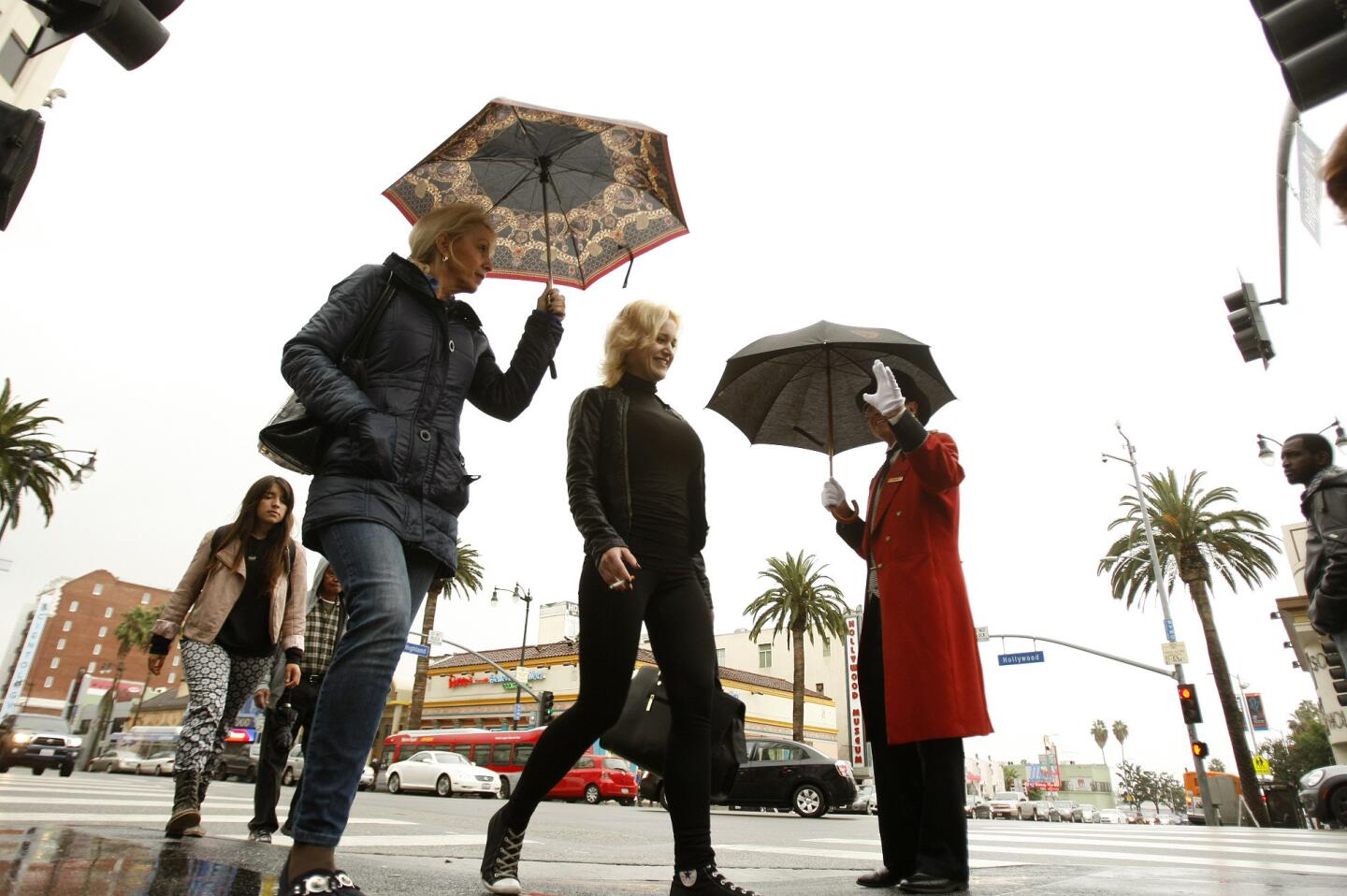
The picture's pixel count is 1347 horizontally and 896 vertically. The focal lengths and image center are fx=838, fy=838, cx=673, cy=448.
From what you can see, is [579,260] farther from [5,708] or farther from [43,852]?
[5,708]

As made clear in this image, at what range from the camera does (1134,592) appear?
3170 centimetres

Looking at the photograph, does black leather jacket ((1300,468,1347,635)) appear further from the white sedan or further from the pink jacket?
the white sedan

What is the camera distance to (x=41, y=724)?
2281 cm

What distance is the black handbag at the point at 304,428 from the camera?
244 cm

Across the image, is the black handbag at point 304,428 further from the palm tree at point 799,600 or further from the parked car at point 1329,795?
the palm tree at point 799,600

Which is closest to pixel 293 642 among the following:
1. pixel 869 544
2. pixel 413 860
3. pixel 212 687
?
pixel 212 687

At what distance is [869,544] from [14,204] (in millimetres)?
3824

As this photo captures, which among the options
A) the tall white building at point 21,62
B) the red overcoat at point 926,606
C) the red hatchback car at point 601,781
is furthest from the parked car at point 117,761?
the red overcoat at point 926,606

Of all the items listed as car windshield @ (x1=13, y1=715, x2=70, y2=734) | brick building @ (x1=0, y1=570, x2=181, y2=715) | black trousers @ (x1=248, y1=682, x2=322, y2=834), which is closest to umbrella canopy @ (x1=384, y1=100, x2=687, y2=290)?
black trousers @ (x1=248, y1=682, x2=322, y2=834)

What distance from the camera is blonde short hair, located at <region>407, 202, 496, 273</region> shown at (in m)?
2.93

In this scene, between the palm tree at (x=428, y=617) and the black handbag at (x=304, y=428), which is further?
the palm tree at (x=428, y=617)

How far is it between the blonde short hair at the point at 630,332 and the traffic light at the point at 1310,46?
3.96 meters

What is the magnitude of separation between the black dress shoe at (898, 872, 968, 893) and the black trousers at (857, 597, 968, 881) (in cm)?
2

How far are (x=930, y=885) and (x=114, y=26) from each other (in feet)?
17.4
